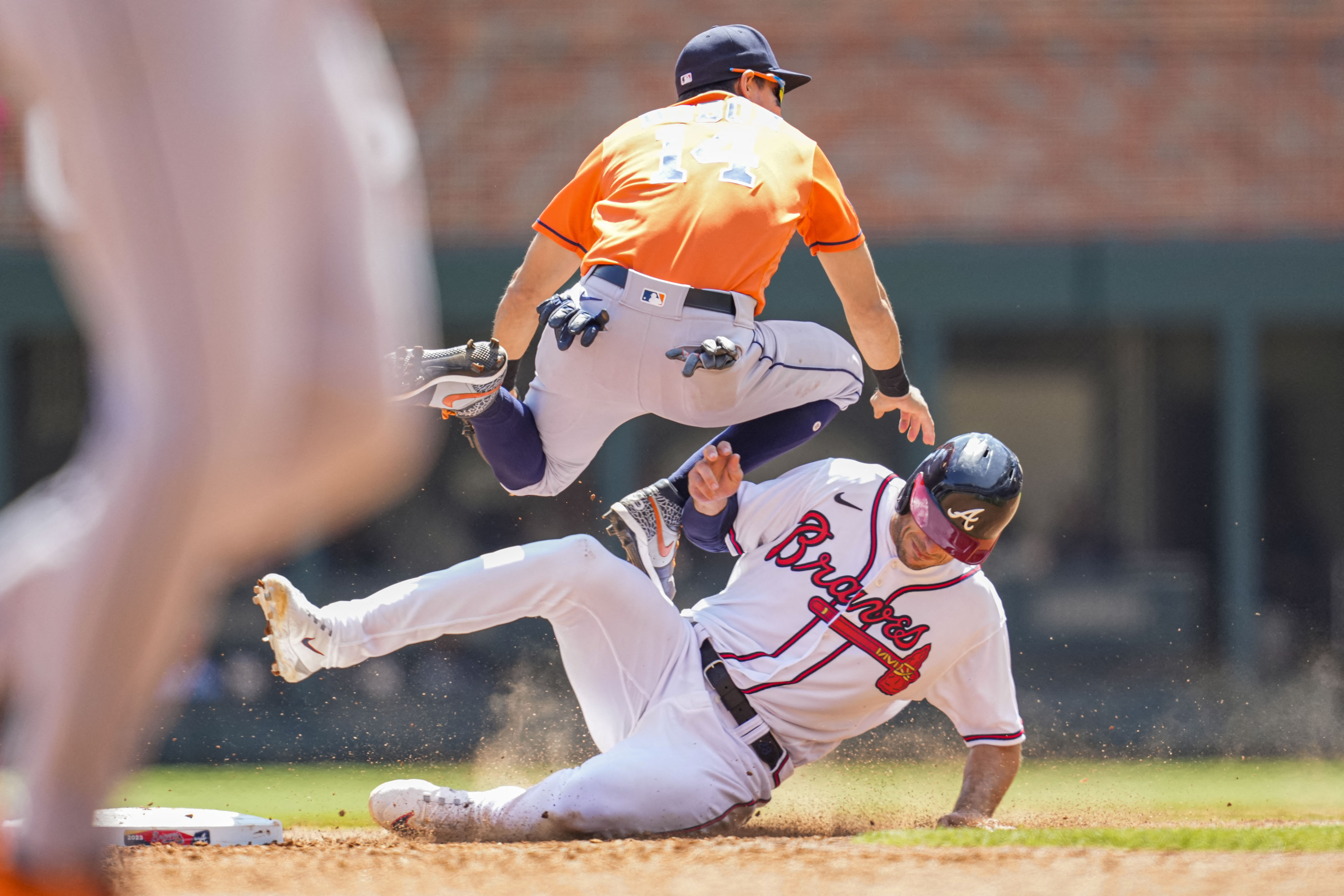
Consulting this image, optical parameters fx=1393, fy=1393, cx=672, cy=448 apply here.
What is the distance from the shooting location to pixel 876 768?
20.1ft

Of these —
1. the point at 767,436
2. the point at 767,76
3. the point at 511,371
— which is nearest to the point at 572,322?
the point at 767,436

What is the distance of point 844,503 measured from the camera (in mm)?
4008

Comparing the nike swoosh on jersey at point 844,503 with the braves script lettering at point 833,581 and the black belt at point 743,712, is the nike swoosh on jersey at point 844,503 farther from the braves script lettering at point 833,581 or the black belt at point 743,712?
the black belt at point 743,712

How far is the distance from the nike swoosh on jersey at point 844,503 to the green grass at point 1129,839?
36.0 inches

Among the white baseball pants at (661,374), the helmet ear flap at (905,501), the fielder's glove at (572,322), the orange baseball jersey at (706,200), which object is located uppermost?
the orange baseball jersey at (706,200)

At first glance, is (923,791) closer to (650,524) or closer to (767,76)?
(650,524)

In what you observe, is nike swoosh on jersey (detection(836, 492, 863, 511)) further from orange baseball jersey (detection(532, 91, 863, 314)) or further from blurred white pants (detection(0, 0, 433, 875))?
blurred white pants (detection(0, 0, 433, 875))

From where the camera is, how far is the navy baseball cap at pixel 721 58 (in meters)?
4.14

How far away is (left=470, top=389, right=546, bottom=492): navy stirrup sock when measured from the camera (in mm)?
4047

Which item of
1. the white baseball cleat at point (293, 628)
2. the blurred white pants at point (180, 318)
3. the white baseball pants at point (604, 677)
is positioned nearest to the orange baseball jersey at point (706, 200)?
the white baseball pants at point (604, 677)

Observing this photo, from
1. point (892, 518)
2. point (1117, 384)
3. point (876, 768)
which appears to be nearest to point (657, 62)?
point (1117, 384)

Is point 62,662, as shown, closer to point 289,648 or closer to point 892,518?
point 289,648

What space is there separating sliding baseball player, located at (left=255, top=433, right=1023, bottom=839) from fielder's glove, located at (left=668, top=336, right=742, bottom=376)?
1.04 feet

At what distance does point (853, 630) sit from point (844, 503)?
1.29ft
